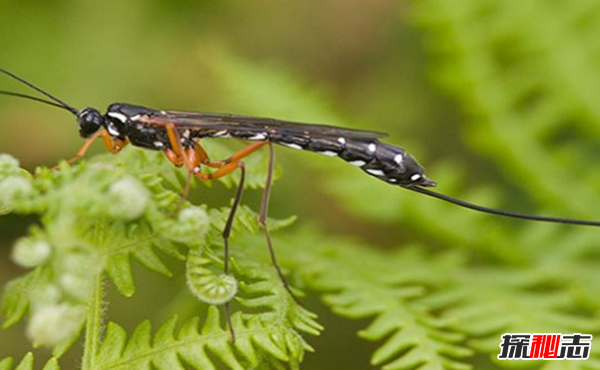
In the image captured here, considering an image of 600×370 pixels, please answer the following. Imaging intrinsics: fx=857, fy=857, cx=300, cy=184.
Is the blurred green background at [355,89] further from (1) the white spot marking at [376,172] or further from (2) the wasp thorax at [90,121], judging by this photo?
(2) the wasp thorax at [90,121]

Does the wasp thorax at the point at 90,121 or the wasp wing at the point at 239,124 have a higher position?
the wasp wing at the point at 239,124

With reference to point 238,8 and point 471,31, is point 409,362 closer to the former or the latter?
point 471,31

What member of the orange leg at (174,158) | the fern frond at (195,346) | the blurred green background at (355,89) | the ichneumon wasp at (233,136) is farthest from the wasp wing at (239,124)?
the blurred green background at (355,89)

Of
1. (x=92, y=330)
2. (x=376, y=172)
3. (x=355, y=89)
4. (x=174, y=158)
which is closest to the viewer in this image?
(x=92, y=330)

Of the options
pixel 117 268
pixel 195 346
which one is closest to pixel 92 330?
pixel 117 268

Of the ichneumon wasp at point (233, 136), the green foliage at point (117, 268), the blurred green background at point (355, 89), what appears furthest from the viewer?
the blurred green background at point (355, 89)

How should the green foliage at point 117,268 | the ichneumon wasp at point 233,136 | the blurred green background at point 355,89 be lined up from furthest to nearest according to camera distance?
the blurred green background at point 355,89, the ichneumon wasp at point 233,136, the green foliage at point 117,268

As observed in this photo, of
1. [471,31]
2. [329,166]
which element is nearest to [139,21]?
[329,166]

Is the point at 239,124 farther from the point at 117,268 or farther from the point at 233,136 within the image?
the point at 117,268
